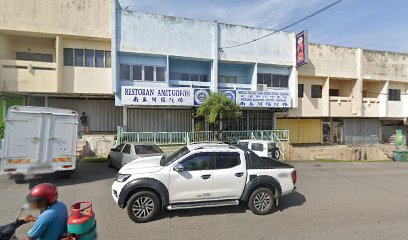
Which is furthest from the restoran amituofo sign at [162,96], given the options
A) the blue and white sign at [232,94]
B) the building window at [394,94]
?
the building window at [394,94]

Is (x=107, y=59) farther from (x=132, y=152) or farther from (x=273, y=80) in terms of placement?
(x=273, y=80)

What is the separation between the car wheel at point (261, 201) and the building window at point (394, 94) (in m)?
23.0

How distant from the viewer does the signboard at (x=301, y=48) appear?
17219 millimetres

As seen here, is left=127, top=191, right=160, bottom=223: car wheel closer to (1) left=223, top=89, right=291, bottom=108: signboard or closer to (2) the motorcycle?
(2) the motorcycle

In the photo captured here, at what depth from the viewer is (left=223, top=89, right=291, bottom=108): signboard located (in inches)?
631

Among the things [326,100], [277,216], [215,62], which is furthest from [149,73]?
[326,100]

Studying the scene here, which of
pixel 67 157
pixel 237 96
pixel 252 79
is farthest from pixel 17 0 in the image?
pixel 252 79

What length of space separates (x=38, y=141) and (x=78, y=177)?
7.44ft

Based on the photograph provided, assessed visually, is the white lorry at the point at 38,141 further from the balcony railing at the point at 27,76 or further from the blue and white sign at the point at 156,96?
the balcony railing at the point at 27,76

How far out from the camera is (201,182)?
5.85 m

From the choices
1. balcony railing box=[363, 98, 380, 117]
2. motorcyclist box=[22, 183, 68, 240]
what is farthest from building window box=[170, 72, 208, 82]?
motorcyclist box=[22, 183, 68, 240]

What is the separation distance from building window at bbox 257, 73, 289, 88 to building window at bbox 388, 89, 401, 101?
37.8ft

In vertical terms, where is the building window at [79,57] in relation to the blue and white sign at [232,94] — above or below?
above

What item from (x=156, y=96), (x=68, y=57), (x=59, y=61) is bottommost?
(x=156, y=96)
